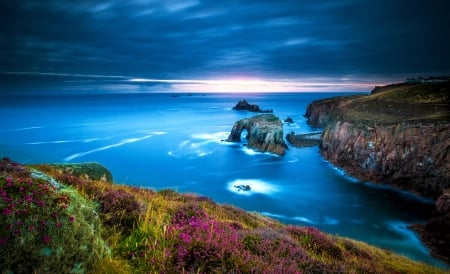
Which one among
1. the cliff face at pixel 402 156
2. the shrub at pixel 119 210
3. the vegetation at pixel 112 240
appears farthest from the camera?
the cliff face at pixel 402 156

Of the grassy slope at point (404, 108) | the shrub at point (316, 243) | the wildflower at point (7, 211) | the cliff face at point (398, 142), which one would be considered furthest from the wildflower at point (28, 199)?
the grassy slope at point (404, 108)

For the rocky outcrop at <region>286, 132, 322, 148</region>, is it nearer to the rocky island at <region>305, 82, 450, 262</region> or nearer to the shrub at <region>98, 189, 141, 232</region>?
the rocky island at <region>305, 82, 450, 262</region>

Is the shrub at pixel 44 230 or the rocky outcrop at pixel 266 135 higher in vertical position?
the shrub at pixel 44 230

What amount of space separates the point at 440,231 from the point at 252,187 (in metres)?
26.5

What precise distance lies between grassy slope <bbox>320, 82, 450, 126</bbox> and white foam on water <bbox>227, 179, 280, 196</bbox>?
26.6 metres

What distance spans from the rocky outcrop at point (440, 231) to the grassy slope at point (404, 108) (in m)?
26.1

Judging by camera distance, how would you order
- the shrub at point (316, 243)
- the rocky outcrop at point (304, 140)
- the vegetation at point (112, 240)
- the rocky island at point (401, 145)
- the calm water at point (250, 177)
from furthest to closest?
the rocky outcrop at point (304, 140), the rocky island at point (401, 145), the calm water at point (250, 177), the shrub at point (316, 243), the vegetation at point (112, 240)

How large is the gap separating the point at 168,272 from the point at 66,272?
1829 millimetres

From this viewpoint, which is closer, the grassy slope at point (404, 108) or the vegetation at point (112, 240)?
the vegetation at point (112, 240)

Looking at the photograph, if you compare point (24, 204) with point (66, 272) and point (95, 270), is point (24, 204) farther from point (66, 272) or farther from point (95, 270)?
point (95, 270)

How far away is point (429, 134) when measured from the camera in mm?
45625

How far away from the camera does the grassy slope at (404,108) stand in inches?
2189

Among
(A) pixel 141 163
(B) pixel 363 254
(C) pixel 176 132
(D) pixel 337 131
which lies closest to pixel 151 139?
(C) pixel 176 132

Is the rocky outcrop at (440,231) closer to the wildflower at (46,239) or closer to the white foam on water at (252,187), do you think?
the white foam on water at (252,187)
